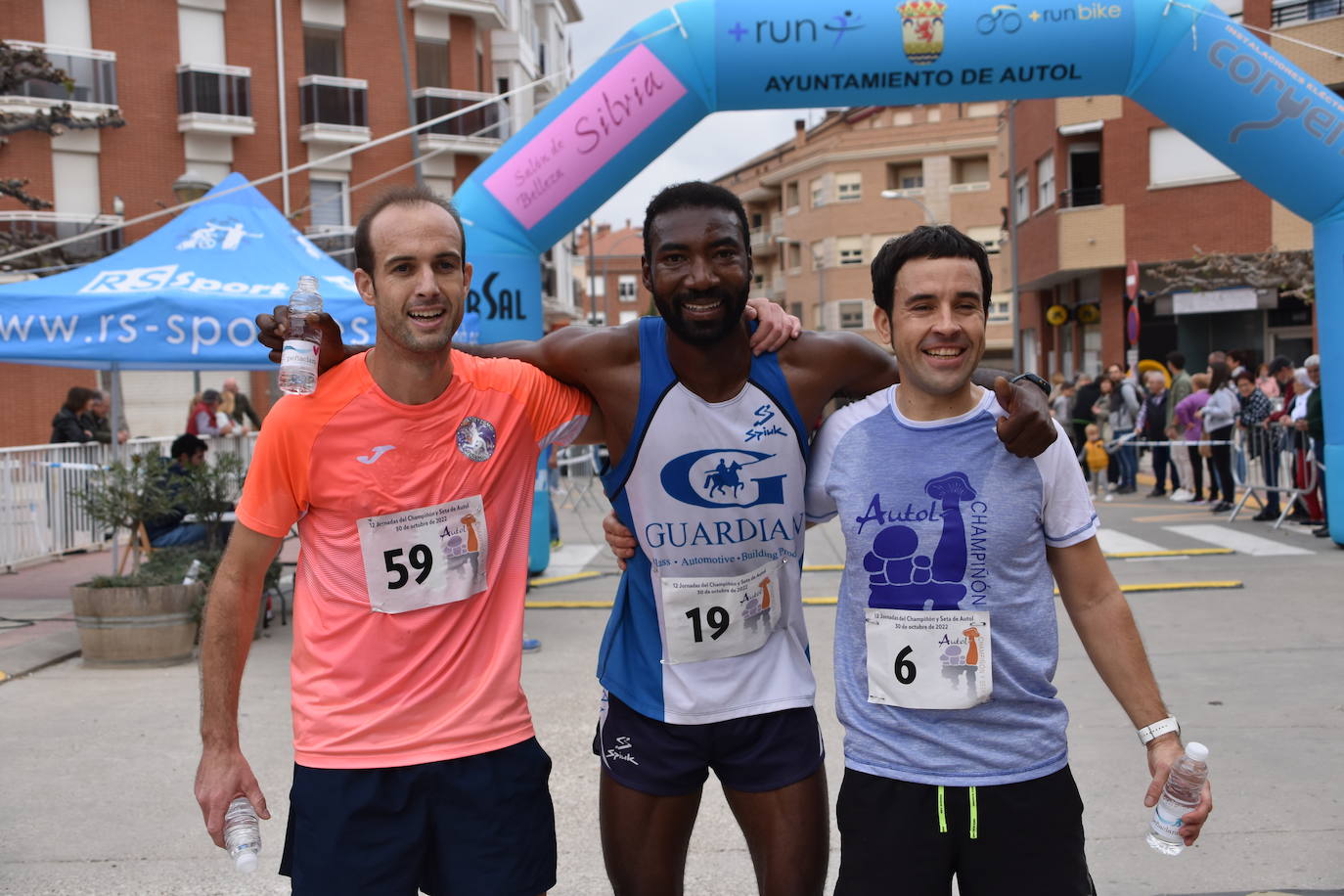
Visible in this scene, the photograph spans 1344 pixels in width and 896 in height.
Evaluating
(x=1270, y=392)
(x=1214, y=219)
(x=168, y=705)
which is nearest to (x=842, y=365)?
(x=168, y=705)

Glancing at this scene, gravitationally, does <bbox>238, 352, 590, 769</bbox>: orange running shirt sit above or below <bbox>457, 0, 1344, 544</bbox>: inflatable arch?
below

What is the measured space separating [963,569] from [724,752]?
2.59 ft

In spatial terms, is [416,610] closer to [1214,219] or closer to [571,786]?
[571,786]

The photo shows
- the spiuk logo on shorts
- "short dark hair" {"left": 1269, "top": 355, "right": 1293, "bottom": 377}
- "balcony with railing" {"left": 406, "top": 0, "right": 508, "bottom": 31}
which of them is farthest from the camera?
"balcony with railing" {"left": 406, "top": 0, "right": 508, "bottom": 31}

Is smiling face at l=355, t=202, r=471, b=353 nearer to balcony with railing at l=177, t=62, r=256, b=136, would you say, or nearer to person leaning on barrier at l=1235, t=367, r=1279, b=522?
person leaning on barrier at l=1235, t=367, r=1279, b=522

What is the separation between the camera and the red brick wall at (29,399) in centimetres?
2483

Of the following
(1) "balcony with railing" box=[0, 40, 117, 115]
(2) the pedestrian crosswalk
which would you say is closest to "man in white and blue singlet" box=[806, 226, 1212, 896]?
(2) the pedestrian crosswalk

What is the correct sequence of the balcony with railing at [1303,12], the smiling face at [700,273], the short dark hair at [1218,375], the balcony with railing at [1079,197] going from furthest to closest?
the balcony with railing at [1079,197], the balcony with railing at [1303,12], the short dark hair at [1218,375], the smiling face at [700,273]

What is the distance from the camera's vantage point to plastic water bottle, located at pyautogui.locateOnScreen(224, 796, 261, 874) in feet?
7.69

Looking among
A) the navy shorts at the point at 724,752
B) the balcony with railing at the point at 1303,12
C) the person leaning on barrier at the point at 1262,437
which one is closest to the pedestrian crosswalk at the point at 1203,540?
the person leaning on barrier at the point at 1262,437

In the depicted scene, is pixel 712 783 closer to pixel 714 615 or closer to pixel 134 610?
pixel 714 615

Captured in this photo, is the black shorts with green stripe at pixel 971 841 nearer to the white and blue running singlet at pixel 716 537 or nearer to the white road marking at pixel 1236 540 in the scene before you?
the white and blue running singlet at pixel 716 537

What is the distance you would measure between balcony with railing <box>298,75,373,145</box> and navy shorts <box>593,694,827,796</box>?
Answer: 29.3 m

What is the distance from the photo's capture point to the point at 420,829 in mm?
2488
